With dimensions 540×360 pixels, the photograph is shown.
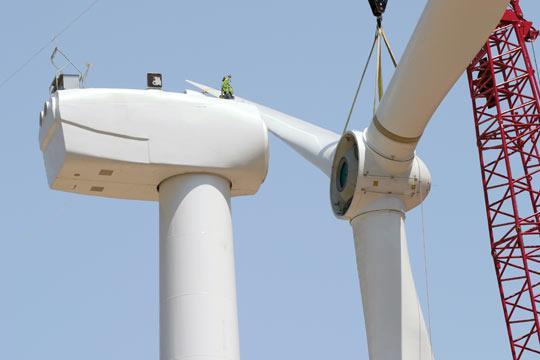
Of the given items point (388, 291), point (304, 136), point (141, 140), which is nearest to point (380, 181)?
point (388, 291)

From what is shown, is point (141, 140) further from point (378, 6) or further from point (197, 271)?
point (378, 6)

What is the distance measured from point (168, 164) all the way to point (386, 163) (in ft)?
12.4

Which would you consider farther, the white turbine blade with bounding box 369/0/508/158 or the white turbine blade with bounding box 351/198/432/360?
the white turbine blade with bounding box 351/198/432/360

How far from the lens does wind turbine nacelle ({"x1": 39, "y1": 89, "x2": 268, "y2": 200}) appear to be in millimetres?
19906

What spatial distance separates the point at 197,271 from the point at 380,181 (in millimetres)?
3918

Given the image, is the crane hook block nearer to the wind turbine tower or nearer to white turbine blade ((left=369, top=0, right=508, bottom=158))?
white turbine blade ((left=369, top=0, right=508, bottom=158))

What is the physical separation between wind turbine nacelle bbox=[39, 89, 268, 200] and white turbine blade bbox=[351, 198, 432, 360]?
2.36 metres

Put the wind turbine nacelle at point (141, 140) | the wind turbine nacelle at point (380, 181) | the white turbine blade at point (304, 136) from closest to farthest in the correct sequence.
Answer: the wind turbine nacelle at point (141, 140), the wind turbine nacelle at point (380, 181), the white turbine blade at point (304, 136)

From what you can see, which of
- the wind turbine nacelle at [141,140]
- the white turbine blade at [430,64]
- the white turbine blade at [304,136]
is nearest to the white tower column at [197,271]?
the wind turbine nacelle at [141,140]

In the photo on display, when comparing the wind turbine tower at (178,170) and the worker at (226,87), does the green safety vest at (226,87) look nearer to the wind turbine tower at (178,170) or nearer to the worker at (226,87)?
the worker at (226,87)

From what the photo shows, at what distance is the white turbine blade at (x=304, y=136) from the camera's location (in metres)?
24.1

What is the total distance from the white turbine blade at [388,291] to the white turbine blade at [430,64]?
4.59 ft

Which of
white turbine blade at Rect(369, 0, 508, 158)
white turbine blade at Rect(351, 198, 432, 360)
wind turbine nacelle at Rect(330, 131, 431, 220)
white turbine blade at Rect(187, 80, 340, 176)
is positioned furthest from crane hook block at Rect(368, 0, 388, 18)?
white turbine blade at Rect(351, 198, 432, 360)

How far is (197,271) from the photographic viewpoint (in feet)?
64.4
